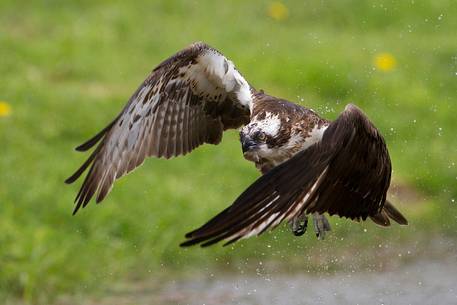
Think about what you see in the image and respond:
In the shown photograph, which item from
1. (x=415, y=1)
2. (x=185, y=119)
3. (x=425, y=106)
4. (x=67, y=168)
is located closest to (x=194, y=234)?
(x=185, y=119)

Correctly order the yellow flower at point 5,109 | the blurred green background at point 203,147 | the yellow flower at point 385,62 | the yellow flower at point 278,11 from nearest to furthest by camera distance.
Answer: the blurred green background at point 203,147 → the yellow flower at point 5,109 → the yellow flower at point 385,62 → the yellow flower at point 278,11

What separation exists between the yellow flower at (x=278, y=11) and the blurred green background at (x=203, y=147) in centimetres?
2

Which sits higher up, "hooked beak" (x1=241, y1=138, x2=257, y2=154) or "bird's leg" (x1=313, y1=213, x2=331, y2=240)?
"hooked beak" (x1=241, y1=138, x2=257, y2=154)

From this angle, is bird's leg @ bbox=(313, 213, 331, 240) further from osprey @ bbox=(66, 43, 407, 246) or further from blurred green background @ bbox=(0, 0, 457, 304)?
blurred green background @ bbox=(0, 0, 457, 304)

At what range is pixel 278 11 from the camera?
1473 cm

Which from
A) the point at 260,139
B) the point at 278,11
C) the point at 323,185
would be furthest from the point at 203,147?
the point at 323,185

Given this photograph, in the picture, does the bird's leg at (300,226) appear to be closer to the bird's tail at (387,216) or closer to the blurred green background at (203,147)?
the bird's tail at (387,216)

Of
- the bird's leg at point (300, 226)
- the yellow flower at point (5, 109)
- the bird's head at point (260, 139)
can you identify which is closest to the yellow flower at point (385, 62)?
the yellow flower at point (5, 109)

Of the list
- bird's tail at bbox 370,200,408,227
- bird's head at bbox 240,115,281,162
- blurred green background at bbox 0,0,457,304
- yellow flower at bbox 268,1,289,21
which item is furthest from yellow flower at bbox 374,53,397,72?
bird's head at bbox 240,115,281,162

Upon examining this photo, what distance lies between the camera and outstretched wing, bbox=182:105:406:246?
268 inches

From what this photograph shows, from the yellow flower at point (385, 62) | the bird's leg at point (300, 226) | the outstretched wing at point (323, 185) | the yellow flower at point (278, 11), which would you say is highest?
the yellow flower at point (278, 11)

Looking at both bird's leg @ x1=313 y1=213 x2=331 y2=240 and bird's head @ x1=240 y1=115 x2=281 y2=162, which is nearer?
bird's head @ x1=240 y1=115 x2=281 y2=162

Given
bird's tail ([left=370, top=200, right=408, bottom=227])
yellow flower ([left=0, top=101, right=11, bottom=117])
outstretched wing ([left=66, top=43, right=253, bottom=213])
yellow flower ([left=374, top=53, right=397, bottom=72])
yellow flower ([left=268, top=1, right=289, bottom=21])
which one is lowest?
bird's tail ([left=370, top=200, right=408, bottom=227])

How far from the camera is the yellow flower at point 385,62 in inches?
523
